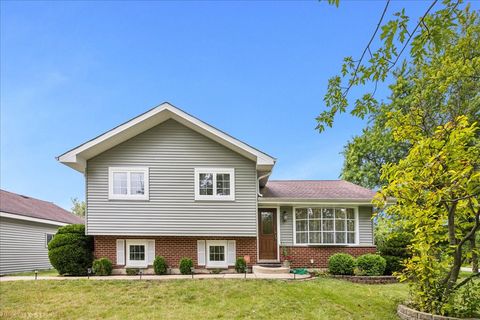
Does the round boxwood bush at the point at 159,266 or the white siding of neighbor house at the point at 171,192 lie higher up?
the white siding of neighbor house at the point at 171,192

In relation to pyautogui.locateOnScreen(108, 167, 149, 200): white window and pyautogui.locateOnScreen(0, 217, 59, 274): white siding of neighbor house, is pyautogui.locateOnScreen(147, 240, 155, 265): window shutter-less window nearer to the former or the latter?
pyautogui.locateOnScreen(108, 167, 149, 200): white window

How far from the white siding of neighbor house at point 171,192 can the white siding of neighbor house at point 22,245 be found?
650 cm

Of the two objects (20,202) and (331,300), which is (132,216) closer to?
(331,300)

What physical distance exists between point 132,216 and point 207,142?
4.11 metres

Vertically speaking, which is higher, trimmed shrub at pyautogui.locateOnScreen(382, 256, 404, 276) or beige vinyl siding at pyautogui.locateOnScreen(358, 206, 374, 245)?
beige vinyl siding at pyautogui.locateOnScreen(358, 206, 374, 245)

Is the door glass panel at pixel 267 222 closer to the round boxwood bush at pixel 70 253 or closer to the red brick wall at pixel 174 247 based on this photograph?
the red brick wall at pixel 174 247

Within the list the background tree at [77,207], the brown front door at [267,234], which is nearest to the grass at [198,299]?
the brown front door at [267,234]

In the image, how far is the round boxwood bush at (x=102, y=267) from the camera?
485 inches

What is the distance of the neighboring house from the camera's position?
16.0 metres

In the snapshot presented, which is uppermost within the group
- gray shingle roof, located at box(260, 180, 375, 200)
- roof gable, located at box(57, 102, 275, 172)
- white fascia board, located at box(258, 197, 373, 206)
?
roof gable, located at box(57, 102, 275, 172)

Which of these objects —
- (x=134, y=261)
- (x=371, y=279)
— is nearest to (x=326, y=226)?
(x=371, y=279)

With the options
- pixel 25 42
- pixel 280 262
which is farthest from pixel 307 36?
pixel 25 42

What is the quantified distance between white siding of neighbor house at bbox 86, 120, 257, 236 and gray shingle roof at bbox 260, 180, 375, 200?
193cm

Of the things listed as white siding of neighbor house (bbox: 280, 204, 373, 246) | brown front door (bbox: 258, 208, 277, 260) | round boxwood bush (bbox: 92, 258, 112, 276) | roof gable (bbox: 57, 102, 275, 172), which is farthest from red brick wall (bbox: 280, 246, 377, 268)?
round boxwood bush (bbox: 92, 258, 112, 276)
